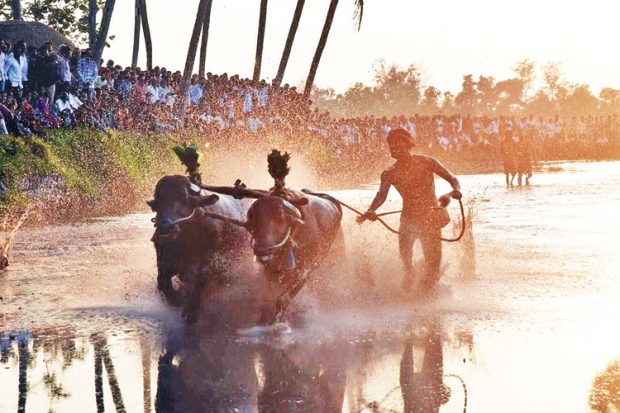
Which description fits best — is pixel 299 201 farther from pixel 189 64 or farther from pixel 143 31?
pixel 143 31

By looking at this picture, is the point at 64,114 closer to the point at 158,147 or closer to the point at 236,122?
the point at 158,147

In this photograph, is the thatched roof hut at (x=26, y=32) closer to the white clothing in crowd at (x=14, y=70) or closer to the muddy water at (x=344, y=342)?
the white clothing in crowd at (x=14, y=70)

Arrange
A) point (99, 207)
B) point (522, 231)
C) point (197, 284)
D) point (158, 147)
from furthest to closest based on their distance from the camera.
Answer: point (158, 147) → point (99, 207) → point (522, 231) → point (197, 284)

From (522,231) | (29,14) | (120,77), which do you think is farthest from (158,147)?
(29,14)

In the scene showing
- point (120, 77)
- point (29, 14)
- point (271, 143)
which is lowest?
point (271, 143)

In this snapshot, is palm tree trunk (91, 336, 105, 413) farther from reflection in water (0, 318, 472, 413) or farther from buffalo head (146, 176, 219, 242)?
buffalo head (146, 176, 219, 242)

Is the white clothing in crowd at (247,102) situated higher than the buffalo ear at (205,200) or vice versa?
the white clothing in crowd at (247,102)

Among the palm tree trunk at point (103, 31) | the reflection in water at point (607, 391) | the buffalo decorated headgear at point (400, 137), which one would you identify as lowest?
the reflection in water at point (607, 391)

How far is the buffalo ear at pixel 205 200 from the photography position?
8.34 meters

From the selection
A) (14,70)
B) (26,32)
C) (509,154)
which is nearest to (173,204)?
(14,70)

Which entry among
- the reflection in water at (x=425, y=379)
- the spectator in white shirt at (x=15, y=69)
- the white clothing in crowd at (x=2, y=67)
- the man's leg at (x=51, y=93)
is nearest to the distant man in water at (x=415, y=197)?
the reflection in water at (x=425, y=379)

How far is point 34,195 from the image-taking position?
18594mm

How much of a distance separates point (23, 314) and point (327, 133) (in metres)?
24.3

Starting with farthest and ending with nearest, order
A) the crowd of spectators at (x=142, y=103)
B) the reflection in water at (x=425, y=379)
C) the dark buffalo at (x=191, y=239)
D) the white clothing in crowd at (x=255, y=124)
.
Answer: the white clothing in crowd at (x=255, y=124) → the crowd of spectators at (x=142, y=103) → the dark buffalo at (x=191, y=239) → the reflection in water at (x=425, y=379)
